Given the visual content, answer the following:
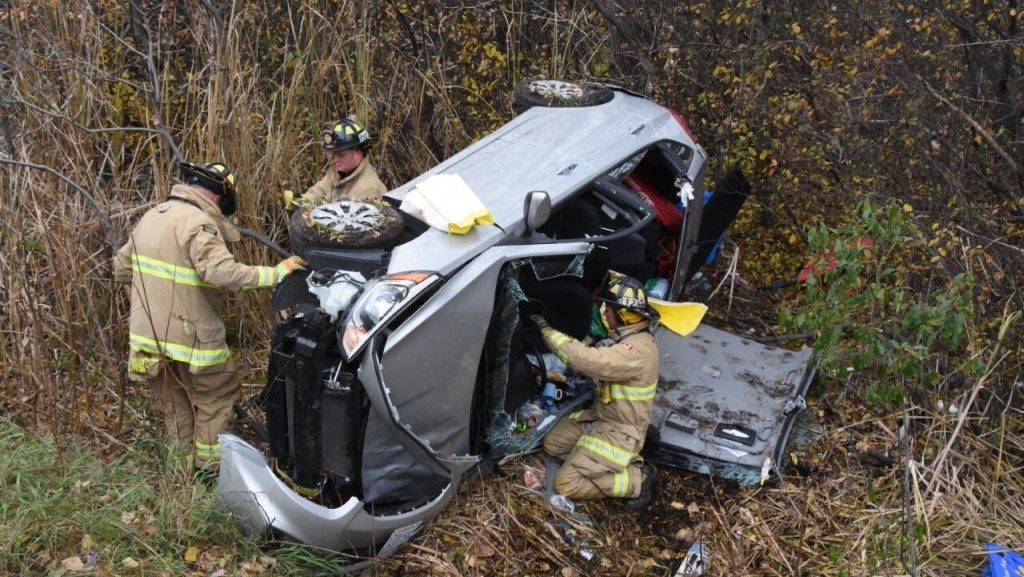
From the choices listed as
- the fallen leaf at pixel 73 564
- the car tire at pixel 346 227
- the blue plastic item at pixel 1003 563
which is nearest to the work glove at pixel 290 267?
the car tire at pixel 346 227

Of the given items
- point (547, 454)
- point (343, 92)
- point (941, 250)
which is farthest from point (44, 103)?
point (941, 250)

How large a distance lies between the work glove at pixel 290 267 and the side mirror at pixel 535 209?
116 cm

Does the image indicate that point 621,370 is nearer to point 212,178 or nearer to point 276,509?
point 276,509

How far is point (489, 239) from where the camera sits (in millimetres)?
4168

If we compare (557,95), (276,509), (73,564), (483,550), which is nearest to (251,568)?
(276,509)

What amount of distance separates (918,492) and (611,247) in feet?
6.52

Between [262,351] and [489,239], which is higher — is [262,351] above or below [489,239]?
below

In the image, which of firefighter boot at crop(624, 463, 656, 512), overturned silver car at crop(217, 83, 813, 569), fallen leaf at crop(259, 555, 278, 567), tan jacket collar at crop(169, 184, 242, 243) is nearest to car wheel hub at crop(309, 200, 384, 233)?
overturned silver car at crop(217, 83, 813, 569)

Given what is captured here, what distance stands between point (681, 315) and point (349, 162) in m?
2.31

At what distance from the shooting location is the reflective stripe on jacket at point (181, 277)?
459cm

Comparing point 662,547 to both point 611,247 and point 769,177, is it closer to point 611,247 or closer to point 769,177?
point 611,247

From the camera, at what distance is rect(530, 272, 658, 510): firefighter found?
15.3 ft

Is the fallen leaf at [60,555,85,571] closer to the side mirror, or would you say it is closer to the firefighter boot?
the side mirror

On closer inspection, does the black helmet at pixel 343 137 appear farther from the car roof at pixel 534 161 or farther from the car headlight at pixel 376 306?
the car headlight at pixel 376 306
